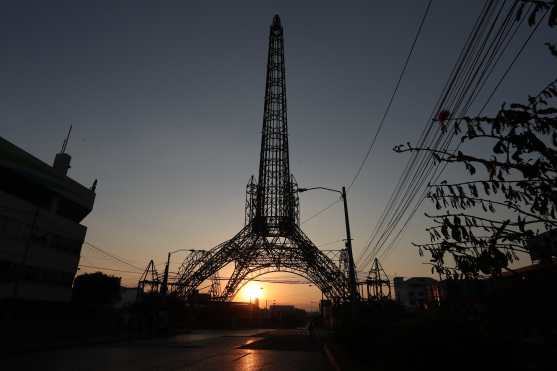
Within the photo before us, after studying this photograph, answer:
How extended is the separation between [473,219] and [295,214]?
3325 centimetres

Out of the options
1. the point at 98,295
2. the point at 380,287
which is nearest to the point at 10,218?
the point at 98,295

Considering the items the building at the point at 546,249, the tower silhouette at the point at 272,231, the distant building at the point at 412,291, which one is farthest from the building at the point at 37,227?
the distant building at the point at 412,291

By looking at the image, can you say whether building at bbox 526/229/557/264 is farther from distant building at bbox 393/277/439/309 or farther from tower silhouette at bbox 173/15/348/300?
distant building at bbox 393/277/439/309

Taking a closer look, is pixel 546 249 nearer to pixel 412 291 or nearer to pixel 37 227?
pixel 37 227

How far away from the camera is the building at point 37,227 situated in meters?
35.5

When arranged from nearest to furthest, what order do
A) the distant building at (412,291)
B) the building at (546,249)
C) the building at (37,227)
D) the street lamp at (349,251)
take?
the building at (546,249)
the street lamp at (349,251)
the building at (37,227)
the distant building at (412,291)

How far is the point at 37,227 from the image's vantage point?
38.8 meters

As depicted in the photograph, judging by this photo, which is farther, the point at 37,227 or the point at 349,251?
the point at 37,227

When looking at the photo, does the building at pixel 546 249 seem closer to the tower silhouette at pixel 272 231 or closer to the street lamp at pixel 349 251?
the street lamp at pixel 349 251

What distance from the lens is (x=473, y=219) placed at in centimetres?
367

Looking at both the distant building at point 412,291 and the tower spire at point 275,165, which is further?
the distant building at point 412,291

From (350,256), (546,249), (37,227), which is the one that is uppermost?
(37,227)

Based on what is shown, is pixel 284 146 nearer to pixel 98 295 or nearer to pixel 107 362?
pixel 107 362

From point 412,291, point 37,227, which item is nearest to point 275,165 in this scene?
point 37,227
